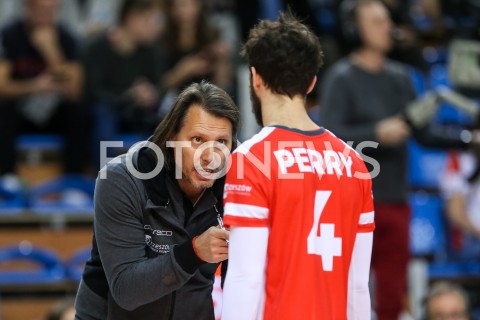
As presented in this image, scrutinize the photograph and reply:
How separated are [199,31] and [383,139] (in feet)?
7.95

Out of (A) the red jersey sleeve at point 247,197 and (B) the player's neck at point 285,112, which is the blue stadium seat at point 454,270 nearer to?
(B) the player's neck at point 285,112

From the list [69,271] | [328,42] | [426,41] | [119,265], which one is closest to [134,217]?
[119,265]

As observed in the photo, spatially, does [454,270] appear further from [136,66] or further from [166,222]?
[166,222]

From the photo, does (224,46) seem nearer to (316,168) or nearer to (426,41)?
(426,41)

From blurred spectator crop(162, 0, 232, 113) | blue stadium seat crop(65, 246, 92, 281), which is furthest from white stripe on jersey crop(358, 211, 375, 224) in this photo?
blurred spectator crop(162, 0, 232, 113)

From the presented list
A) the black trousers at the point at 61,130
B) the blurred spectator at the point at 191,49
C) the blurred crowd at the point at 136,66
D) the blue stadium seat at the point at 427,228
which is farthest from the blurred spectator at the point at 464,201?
the black trousers at the point at 61,130

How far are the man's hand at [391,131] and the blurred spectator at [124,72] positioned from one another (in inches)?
86.8

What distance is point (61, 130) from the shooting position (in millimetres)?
7055

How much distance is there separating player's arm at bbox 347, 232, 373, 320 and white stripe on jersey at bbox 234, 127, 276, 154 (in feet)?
1.57

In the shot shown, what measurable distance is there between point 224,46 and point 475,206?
91.2 inches

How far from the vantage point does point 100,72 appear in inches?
276

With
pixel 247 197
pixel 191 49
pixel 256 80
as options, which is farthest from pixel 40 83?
pixel 247 197

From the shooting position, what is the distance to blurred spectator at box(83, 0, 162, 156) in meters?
6.95

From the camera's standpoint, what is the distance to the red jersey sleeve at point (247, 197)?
273 cm
